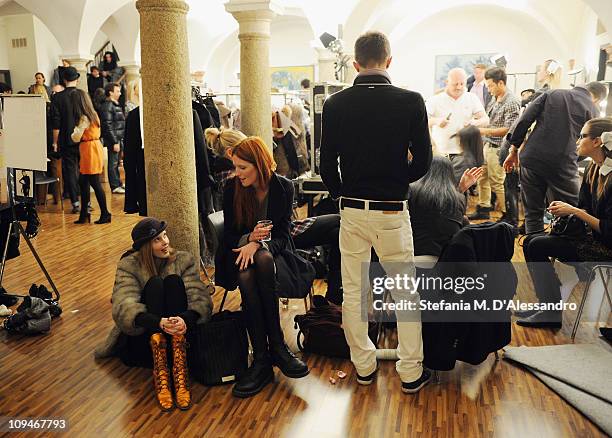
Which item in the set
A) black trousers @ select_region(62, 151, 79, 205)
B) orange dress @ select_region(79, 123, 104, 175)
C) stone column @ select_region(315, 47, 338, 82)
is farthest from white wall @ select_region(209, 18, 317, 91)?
orange dress @ select_region(79, 123, 104, 175)

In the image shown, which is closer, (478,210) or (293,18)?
(478,210)

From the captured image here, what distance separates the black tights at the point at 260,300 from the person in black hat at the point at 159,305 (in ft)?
0.90

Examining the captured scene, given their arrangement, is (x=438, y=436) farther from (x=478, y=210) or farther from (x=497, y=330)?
(x=478, y=210)

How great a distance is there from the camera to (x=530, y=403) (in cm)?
295

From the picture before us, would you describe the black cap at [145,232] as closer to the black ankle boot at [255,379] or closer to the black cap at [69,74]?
the black ankle boot at [255,379]

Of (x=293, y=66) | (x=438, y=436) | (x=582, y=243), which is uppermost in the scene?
(x=293, y=66)

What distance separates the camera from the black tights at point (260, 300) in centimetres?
317

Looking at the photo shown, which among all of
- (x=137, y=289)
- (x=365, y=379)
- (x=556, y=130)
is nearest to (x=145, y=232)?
(x=137, y=289)

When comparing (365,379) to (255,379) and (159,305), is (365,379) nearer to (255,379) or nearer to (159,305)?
(255,379)

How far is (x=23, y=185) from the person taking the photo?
13.9ft

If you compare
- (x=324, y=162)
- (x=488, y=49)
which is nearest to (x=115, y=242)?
→ (x=324, y=162)

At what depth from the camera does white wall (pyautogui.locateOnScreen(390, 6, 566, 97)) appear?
550 inches

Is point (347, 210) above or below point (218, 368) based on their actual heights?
above

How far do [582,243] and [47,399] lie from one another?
3148 millimetres
